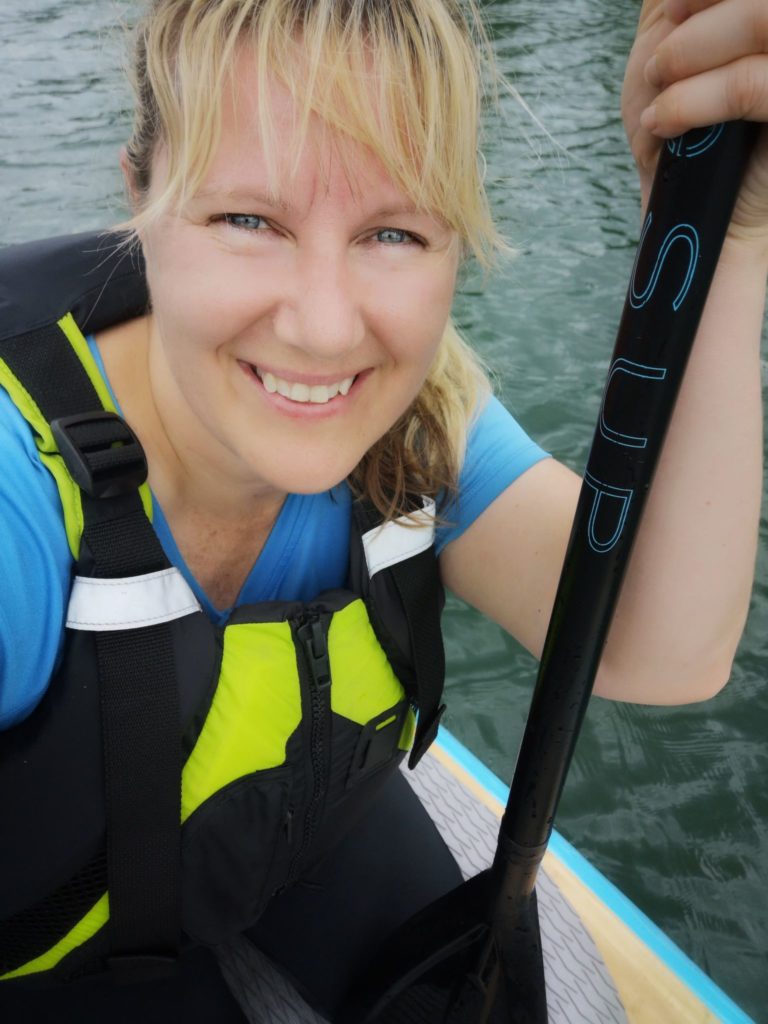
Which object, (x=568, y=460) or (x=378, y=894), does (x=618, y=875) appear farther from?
(x=568, y=460)

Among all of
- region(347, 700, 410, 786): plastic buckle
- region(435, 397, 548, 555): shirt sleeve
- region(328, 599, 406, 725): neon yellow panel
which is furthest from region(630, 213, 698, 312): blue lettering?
region(347, 700, 410, 786): plastic buckle

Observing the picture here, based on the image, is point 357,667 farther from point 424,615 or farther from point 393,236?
point 393,236

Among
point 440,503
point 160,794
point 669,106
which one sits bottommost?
point 160,794

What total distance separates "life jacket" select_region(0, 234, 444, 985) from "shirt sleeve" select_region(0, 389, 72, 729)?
0.02 meters

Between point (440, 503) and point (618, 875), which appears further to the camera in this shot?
point (618, 875)

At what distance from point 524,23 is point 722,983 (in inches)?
399

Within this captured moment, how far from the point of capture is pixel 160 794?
129cm

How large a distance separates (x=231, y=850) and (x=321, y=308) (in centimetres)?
79

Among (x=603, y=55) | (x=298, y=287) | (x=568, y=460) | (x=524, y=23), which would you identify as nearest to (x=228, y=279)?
(x=298, y=287)

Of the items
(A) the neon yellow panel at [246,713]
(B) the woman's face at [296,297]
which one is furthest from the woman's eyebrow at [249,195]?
(A) the neon yellow panel at [246,713]

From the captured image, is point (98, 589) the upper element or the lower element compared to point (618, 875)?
upper

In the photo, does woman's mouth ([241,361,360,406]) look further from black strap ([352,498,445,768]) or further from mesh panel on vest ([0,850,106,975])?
mesh panel on vest ([0,850,106,975])

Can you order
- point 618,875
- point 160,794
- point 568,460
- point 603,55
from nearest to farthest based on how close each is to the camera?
point 160,794, point 618,875, point 568,460, point 603,55

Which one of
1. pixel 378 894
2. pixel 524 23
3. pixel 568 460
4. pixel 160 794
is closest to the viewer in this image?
pixel 160 794
